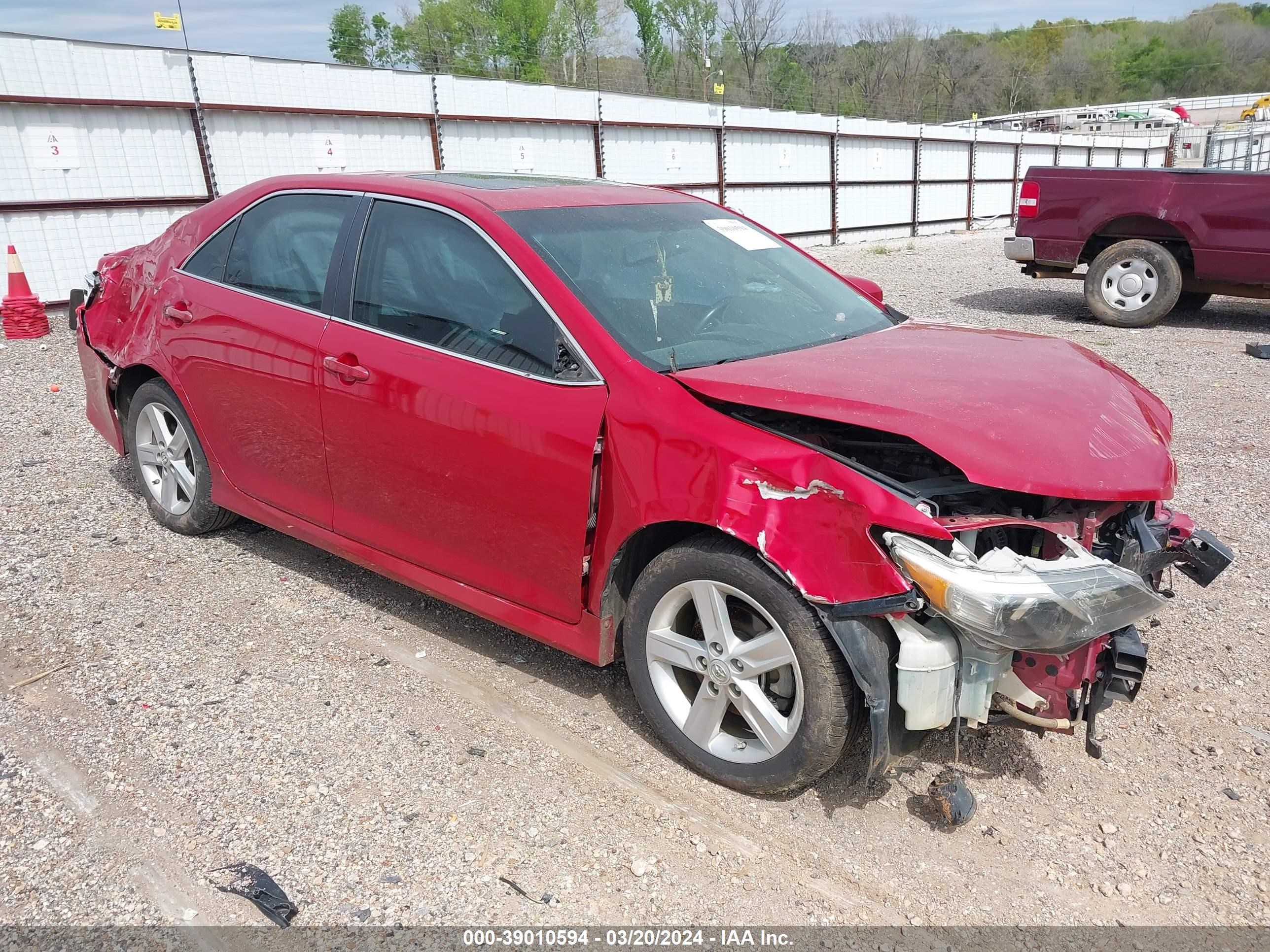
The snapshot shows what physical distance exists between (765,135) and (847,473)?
19.0m

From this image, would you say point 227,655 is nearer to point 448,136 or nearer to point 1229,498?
point 1229,498

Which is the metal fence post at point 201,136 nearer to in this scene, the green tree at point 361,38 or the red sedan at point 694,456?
the red sedan at point 694,456

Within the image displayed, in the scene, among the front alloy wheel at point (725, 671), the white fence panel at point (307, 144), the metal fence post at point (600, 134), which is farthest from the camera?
the metal fence post at point (600, 134)

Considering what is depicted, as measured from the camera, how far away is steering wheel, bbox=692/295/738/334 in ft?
10.5

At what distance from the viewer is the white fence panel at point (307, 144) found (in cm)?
1188

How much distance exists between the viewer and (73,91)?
1035 cm

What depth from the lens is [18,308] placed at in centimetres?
964

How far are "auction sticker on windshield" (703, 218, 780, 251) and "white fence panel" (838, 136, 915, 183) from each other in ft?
63.5

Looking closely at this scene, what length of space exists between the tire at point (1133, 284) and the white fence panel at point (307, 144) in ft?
27.2

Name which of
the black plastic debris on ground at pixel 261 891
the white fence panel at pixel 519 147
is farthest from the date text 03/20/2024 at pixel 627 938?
the white fence panel at pixel 519 147

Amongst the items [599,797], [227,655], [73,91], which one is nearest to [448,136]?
[73,91]

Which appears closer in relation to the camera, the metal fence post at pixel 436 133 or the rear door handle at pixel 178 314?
the rear door handle at pixel 178 314

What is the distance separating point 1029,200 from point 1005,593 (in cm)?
938

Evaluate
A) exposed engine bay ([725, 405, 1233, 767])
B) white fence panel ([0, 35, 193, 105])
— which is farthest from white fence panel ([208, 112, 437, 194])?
exposed engine bay ([725, 405, 1233, 767])
